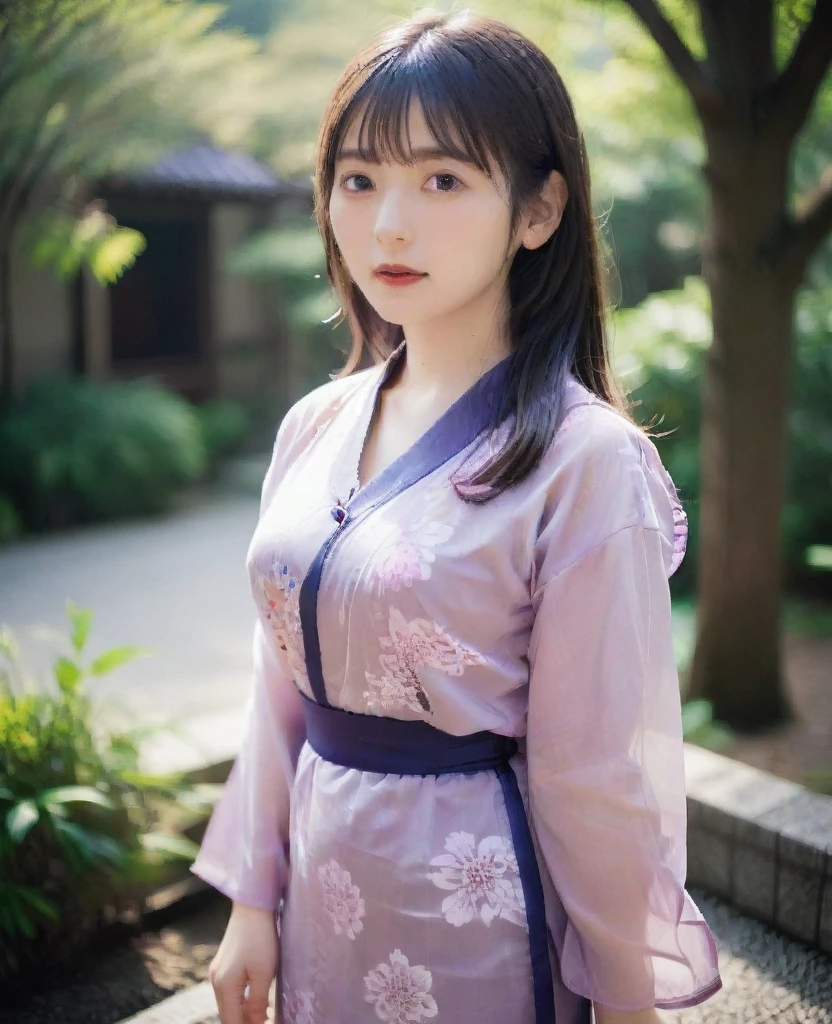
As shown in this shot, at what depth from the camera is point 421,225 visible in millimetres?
1330

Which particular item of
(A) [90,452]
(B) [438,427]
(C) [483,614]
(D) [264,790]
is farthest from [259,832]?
(A) [90,452]

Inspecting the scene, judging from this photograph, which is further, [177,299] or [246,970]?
[177,299]

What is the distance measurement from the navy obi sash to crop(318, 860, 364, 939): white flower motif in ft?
0.46

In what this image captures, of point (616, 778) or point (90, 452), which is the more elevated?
point (616, 778)

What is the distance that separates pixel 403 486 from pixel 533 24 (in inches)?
131

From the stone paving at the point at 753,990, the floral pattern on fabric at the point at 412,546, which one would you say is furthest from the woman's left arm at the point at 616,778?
the stone paving at the point at 753,990

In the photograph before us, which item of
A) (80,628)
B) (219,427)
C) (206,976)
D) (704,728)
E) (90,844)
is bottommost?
(206,976)

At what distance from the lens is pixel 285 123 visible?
10.9 m

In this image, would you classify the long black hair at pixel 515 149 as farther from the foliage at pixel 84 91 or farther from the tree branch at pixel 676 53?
the tree branch at pixel 676 53

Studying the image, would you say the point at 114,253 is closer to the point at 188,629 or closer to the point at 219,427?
the point at 188,629

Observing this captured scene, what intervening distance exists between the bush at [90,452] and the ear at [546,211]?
7.80m

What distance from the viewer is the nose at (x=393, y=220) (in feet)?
4.35

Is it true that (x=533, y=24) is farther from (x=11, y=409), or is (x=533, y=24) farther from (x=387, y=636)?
(x=11, y=409)

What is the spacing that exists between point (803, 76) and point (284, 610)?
9.40 feet
